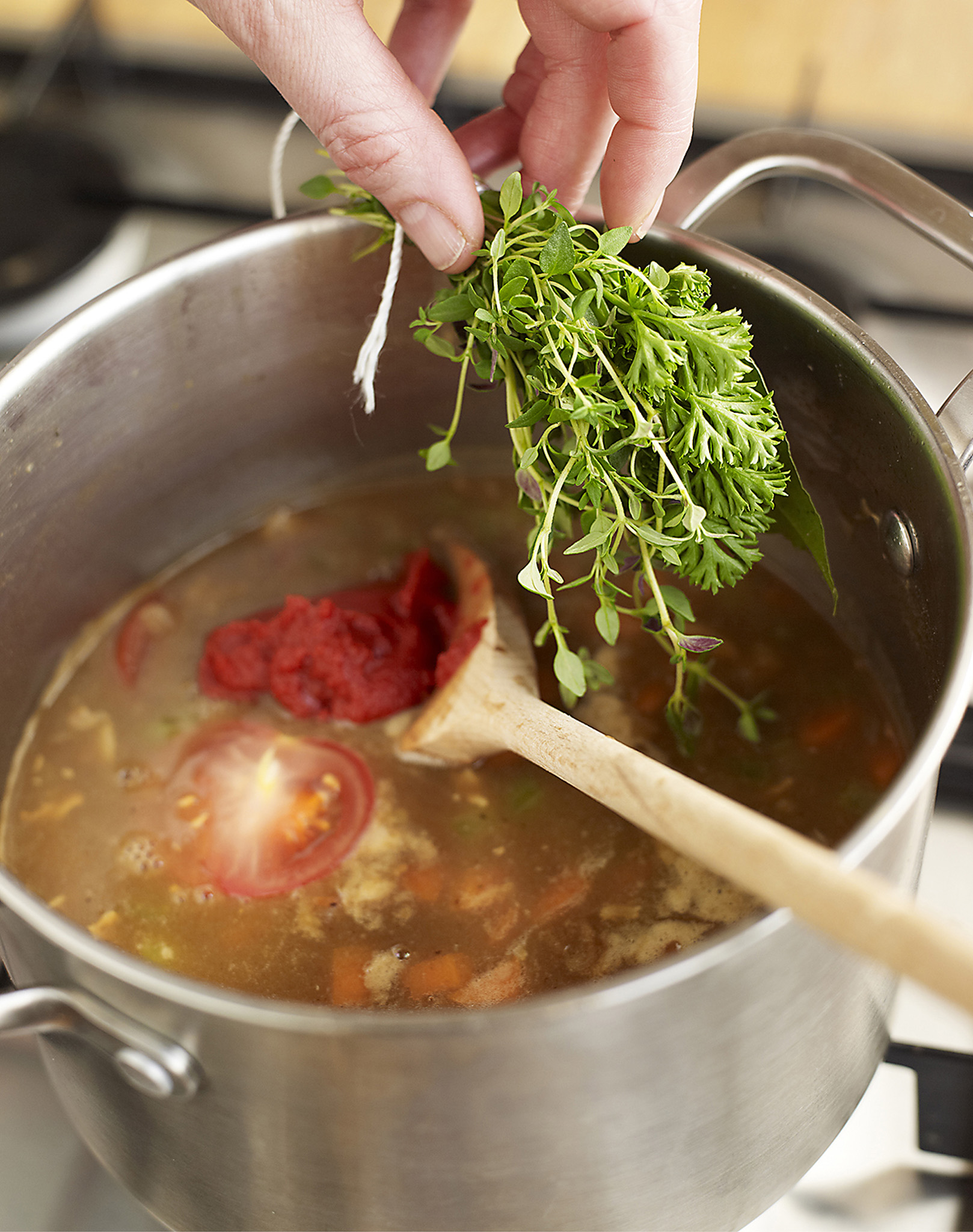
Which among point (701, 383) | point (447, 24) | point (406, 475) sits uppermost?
point (447, 24)

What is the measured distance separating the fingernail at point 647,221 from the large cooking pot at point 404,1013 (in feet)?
0.21

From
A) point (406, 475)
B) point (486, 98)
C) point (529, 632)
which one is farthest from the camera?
point (486, 98)

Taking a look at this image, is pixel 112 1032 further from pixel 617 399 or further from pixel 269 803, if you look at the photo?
pixel 617 399

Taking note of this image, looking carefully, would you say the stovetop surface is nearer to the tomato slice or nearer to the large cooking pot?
the large cooking pot

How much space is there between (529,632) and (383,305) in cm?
40

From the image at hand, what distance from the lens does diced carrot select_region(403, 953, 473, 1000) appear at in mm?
989

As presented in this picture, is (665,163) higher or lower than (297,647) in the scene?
higher

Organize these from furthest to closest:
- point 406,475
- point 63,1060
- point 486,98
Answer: point 486,98 < point 406,475 < point 63,1060

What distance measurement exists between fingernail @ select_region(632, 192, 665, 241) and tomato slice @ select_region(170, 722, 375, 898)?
0.56 m

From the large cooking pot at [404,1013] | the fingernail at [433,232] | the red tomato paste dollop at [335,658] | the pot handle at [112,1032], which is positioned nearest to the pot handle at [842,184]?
the large cooking pot at [404,1013]

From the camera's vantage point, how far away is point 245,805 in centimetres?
113

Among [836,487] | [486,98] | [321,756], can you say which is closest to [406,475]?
[321,756]

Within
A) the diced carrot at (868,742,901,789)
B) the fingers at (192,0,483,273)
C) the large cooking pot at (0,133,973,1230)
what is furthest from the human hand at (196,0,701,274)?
the diced carrot at (868,742,901,789)

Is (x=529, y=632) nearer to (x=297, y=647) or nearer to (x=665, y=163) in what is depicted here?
(x=297, y=647)
